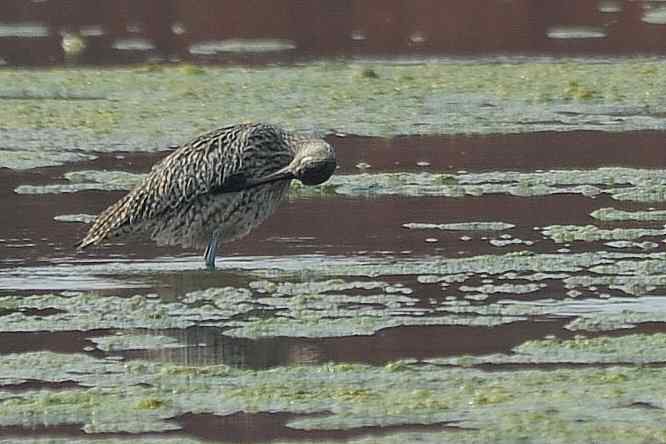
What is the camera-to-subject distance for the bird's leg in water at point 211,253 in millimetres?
9055

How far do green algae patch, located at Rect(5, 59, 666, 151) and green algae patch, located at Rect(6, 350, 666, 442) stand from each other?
17.9 feet

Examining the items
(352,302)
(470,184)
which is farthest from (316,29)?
(352,302)

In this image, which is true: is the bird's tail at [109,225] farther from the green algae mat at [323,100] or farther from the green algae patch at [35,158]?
the green algae mat at [323,100]

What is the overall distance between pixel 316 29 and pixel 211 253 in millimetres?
9270

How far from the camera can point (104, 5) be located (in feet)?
65.4

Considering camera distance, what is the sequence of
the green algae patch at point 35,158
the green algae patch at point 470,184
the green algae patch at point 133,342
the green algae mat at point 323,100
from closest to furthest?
the green algae patch at point 133,342
the green algae patch at point 470,184
the green algae patch at point 35,158
the green algae mat at point 323,100

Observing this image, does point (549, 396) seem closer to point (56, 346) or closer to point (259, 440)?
point (259, 440)

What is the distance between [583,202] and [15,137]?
12.5 feet

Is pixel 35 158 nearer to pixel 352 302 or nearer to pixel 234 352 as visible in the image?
pixel 352 302

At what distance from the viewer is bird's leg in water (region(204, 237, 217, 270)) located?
9055 millimetres

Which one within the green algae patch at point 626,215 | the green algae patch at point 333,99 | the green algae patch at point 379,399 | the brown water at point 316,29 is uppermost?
the brown water at point 316,29

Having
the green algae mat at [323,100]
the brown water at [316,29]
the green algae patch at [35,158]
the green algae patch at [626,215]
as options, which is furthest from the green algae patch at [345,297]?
the brown water at [316,29]

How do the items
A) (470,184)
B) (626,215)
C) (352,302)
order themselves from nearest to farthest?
(352,302)
(626,215)
(470,184)

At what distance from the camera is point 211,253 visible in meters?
9.09
